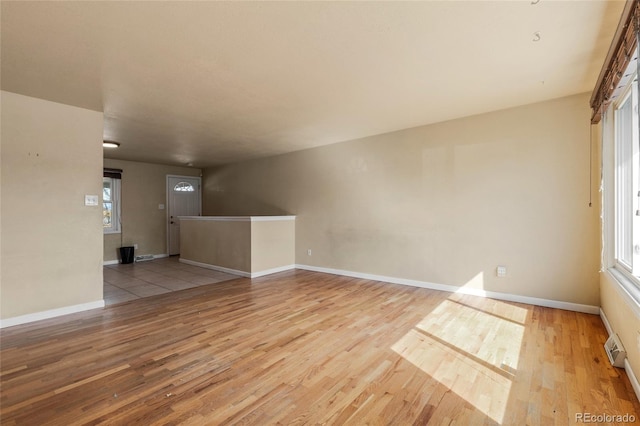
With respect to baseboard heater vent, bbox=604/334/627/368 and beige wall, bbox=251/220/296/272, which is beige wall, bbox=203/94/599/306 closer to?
beige wall, bbox=251/220/296/272

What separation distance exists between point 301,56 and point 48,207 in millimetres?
3380

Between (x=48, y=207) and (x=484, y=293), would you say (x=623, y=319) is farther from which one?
(x=48, y=207)

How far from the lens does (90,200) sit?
3789 millimetres

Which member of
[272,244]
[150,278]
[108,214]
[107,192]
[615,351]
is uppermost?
[107,192]

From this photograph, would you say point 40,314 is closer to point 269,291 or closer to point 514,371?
point 269,291

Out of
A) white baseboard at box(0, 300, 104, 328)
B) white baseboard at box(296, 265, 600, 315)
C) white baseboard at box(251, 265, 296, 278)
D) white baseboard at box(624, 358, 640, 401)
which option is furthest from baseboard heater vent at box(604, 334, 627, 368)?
white baseboard at box(0, 300, 104, 328)

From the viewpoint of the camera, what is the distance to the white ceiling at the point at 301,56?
6.46ft

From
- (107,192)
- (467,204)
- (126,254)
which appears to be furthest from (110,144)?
(467,204)

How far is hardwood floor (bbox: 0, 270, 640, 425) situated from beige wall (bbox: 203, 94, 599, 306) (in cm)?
60

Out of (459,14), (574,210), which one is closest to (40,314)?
(459,14)

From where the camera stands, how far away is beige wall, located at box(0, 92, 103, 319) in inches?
127

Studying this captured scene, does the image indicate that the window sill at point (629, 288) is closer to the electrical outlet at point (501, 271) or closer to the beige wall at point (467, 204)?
the beige wall at point (467, 204)

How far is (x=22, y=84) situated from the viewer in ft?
9.86

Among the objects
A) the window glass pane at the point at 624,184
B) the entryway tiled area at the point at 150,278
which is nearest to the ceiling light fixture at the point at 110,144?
the entryway tiled area at the point at 150,278
